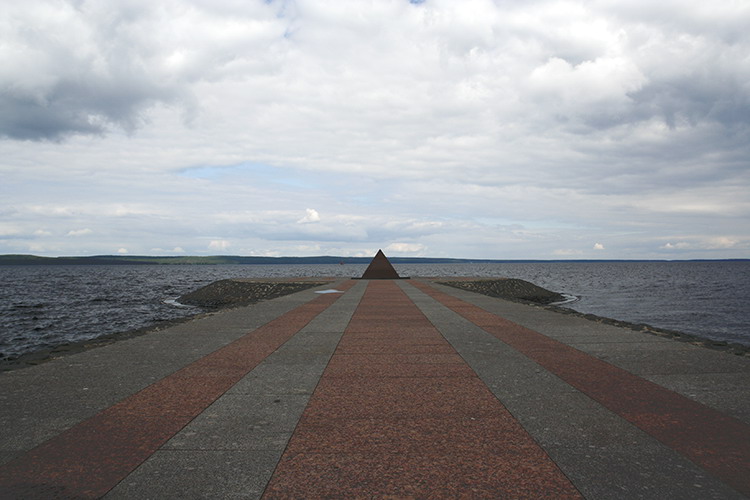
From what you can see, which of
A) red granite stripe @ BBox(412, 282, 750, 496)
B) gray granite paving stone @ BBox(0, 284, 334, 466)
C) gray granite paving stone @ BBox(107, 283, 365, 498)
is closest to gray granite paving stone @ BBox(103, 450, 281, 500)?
gray granite paving stone @ BBox(107, 283, 365, 498)

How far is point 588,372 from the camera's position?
24.6 ft

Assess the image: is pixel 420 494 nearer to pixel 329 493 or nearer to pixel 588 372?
pixel 329 493

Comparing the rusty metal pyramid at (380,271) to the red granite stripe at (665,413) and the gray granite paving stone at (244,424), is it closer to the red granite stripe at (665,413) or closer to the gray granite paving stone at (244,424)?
the red granite stripe at (665,413)

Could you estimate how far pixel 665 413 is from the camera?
5.50 metres

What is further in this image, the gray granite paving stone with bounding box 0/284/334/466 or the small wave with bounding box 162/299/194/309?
the small wave with bounding box 162/299/194/309

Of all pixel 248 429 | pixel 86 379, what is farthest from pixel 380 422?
pixel 86 379

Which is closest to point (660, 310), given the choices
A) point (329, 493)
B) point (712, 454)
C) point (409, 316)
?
point (409, 316)

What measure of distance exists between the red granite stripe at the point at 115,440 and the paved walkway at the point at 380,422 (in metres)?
0.02

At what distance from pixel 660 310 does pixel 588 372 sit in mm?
32253

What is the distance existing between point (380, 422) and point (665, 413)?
10.7 ft

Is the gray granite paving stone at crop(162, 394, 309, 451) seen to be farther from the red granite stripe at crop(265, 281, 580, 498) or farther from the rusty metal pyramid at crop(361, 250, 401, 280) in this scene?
the rusty metal pyramid at crop(361, 250, 401, 280)

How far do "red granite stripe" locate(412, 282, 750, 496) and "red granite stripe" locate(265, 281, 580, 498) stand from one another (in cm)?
135

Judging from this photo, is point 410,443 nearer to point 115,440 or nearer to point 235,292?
point 115,440

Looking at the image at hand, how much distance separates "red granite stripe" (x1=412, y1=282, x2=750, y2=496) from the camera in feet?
13.9
